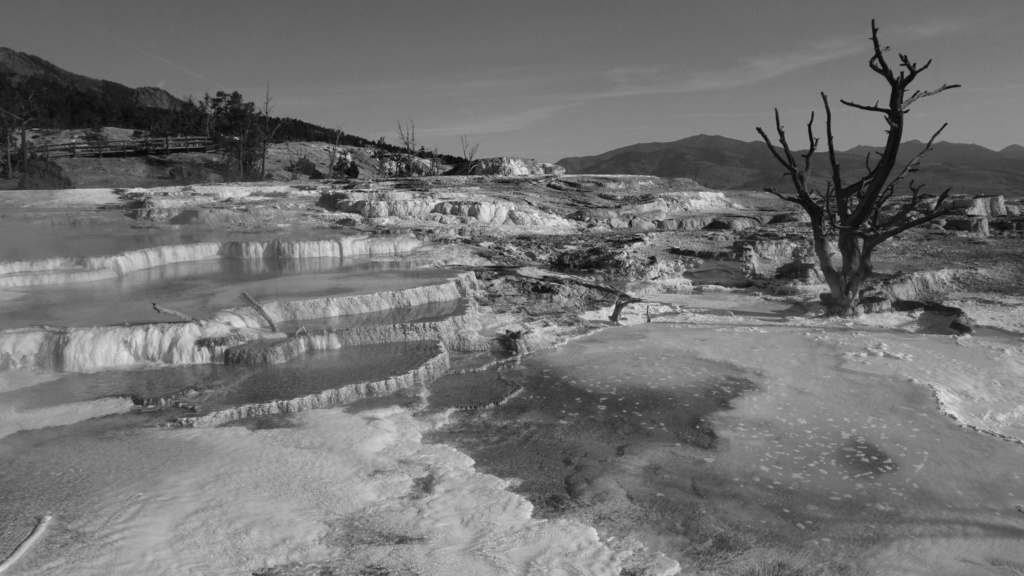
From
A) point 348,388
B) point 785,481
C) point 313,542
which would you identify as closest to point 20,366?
point 348,388

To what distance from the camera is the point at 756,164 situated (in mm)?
56281

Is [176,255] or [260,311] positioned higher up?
[176,255]

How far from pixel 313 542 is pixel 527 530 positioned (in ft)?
3.47

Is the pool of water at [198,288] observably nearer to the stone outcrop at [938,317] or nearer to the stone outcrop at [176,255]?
the stone outcrop at [176,255]

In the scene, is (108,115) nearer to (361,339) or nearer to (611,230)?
(611,230)

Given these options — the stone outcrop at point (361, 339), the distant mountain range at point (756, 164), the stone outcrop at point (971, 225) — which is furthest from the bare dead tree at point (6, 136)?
the distant mountain range at point (756, 164)

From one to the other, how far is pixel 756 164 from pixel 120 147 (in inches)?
1836

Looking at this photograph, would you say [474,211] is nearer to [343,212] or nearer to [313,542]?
[343,212]

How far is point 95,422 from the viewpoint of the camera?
4.67m

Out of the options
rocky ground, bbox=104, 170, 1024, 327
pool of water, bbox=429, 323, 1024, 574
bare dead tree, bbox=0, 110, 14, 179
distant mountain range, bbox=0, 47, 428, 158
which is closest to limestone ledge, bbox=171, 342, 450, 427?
pool of water, bbox=429, 323, 1024, 574

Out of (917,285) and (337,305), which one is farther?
(917,285)

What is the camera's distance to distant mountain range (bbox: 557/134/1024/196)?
125 feet

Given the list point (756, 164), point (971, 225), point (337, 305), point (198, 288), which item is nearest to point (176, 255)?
point (198, 288)

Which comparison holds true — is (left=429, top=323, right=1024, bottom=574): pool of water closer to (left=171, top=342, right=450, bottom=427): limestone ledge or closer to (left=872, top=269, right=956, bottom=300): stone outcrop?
(left=171, top=342, right=450, bottom=427): limestone ledge
